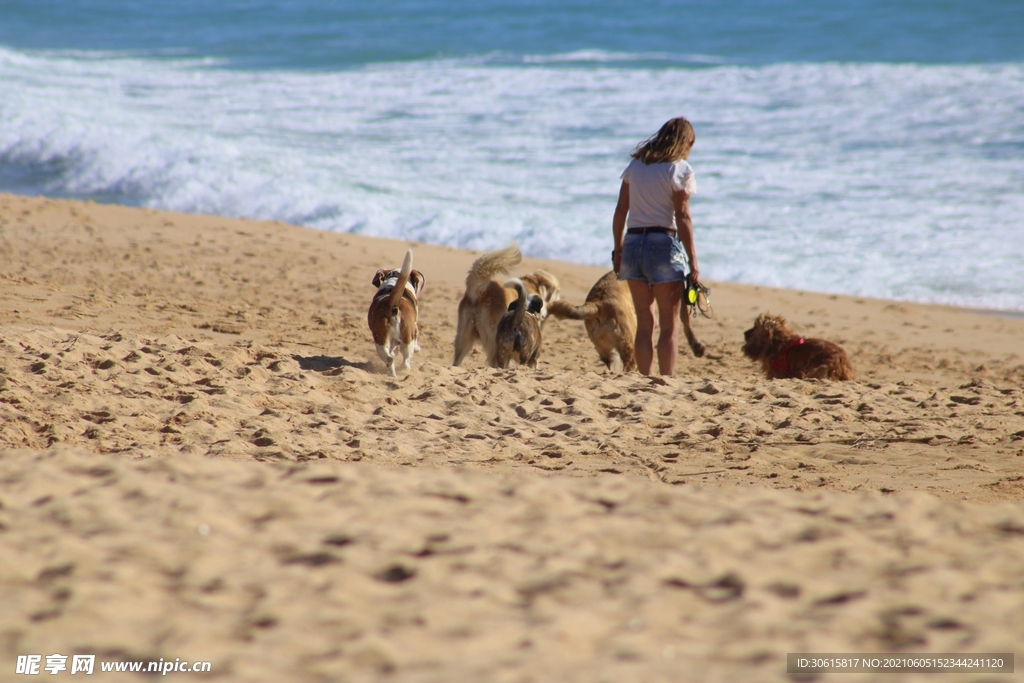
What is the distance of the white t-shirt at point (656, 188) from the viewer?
6410mm

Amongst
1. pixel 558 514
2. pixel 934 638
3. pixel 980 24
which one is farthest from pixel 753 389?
pixel 980 24

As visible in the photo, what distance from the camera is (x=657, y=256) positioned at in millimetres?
6566

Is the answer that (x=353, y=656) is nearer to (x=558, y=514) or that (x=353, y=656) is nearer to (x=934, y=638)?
(x=558, y=514)

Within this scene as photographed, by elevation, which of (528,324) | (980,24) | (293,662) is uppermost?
(980,24)

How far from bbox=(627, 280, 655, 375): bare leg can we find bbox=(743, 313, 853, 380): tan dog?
1300 mm

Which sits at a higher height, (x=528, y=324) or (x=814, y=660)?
(x=528, y=324)

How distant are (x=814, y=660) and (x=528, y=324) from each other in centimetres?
474

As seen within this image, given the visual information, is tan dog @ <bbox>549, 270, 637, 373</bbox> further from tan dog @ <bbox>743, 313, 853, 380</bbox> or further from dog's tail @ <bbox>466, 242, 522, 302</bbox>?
tan dog @ <bbox>743, 313, 853, 380</bbox>

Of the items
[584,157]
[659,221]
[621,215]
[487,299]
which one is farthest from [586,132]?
[659,221]

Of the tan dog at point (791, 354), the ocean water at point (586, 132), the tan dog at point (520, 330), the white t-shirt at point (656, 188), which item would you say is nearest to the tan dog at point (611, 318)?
the tan dog at point (520, 330)

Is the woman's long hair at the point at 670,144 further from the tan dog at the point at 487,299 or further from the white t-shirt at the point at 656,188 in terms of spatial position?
the tan dog at the point at 487,299

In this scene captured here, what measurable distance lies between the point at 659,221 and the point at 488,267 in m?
1.43

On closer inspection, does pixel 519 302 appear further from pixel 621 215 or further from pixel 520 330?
pixel 621 215

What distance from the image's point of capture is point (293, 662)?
8.61ft
